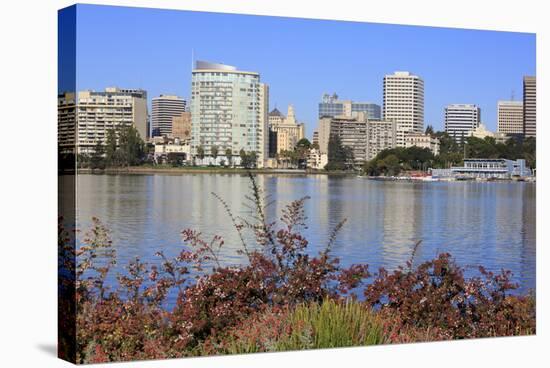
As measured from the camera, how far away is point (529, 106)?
11383 millimetres

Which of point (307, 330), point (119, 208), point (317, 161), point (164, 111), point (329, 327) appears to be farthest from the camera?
point (317, 161)

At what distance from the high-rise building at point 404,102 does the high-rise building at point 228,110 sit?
123 cm

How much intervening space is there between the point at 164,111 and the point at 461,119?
302 centimetres

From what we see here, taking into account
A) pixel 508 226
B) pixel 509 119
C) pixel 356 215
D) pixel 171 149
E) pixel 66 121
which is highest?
pixel 509 119

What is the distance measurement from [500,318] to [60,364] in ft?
13.8

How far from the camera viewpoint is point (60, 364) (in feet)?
29.8

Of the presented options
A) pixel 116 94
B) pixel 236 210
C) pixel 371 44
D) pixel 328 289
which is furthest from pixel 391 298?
pixel 116 94

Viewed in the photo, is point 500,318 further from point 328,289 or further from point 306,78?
point 306,78

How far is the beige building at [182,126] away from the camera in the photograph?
10.3 m

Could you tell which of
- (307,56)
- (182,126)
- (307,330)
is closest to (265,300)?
(307,330)

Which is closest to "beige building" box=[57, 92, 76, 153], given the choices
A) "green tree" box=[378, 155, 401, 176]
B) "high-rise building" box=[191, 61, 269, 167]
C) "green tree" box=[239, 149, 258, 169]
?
"high-rise building" box=[191, 61, 269, 167]

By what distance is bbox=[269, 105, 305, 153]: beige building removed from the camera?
10.8 metres

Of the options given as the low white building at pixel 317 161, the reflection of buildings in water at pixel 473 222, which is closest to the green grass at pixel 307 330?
the reflection of buildings in water at pixel 473 222

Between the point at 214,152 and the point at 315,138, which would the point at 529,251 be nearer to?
the point at 315,138
